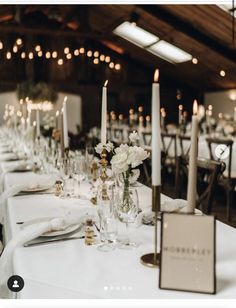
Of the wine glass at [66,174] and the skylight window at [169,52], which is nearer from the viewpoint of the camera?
the wine glass at [66,174]

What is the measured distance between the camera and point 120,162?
5.52 feet

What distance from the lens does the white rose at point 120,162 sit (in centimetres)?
168

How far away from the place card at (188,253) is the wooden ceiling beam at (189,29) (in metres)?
8.28

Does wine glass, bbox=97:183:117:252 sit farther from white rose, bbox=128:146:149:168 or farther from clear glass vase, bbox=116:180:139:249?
white rose, bbox=128:146:149:168

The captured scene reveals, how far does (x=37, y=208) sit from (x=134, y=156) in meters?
0.65

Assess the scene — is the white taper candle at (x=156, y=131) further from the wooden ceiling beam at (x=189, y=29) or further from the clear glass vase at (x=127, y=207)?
the wooden ceiling beam at (x=189, y=29)

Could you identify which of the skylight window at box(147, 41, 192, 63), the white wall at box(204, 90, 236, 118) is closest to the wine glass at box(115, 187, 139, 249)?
the skylight window at box(147, 41, 192, 63)

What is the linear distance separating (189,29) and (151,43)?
2412 mm

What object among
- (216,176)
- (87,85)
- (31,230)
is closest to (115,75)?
(87,85)

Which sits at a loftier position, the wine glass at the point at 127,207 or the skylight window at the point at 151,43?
the skylight window at the point at 151,43

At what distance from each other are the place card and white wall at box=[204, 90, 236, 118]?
36.4 feet
